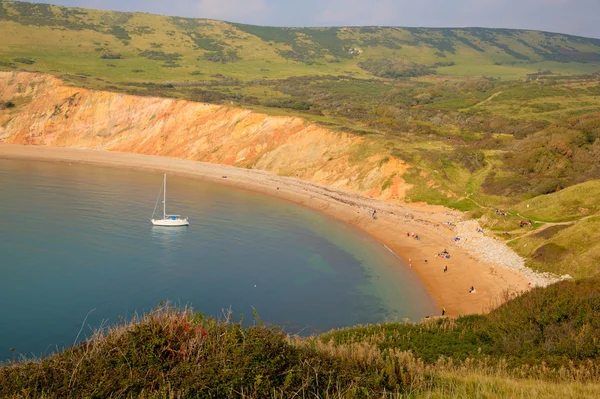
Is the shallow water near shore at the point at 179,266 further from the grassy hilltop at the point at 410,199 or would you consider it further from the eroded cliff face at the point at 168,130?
the eroded cliff face at the point at 168,130

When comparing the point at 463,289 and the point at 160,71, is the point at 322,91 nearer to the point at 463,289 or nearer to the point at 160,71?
the point at 160,71

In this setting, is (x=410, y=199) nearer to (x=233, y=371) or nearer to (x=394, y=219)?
(x=394, y=219)

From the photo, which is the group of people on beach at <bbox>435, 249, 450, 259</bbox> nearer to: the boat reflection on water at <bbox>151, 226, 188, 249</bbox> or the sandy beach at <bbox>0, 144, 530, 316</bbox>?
the sandy beach at <bbox>0, 144, 530, 316</bbox>

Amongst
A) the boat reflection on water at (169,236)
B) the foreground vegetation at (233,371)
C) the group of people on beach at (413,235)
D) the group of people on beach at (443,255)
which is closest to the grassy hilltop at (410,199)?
the foreground vegetation at (233,371)

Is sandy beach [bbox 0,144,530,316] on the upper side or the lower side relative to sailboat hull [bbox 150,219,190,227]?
upper

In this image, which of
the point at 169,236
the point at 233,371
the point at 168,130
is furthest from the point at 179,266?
the point at 168,130

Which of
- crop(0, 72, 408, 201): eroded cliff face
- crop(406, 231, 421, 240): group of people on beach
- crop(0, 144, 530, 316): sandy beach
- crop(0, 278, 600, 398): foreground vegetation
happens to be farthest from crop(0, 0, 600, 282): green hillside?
crop(0, 278, 600, 398): foreground vegetation
